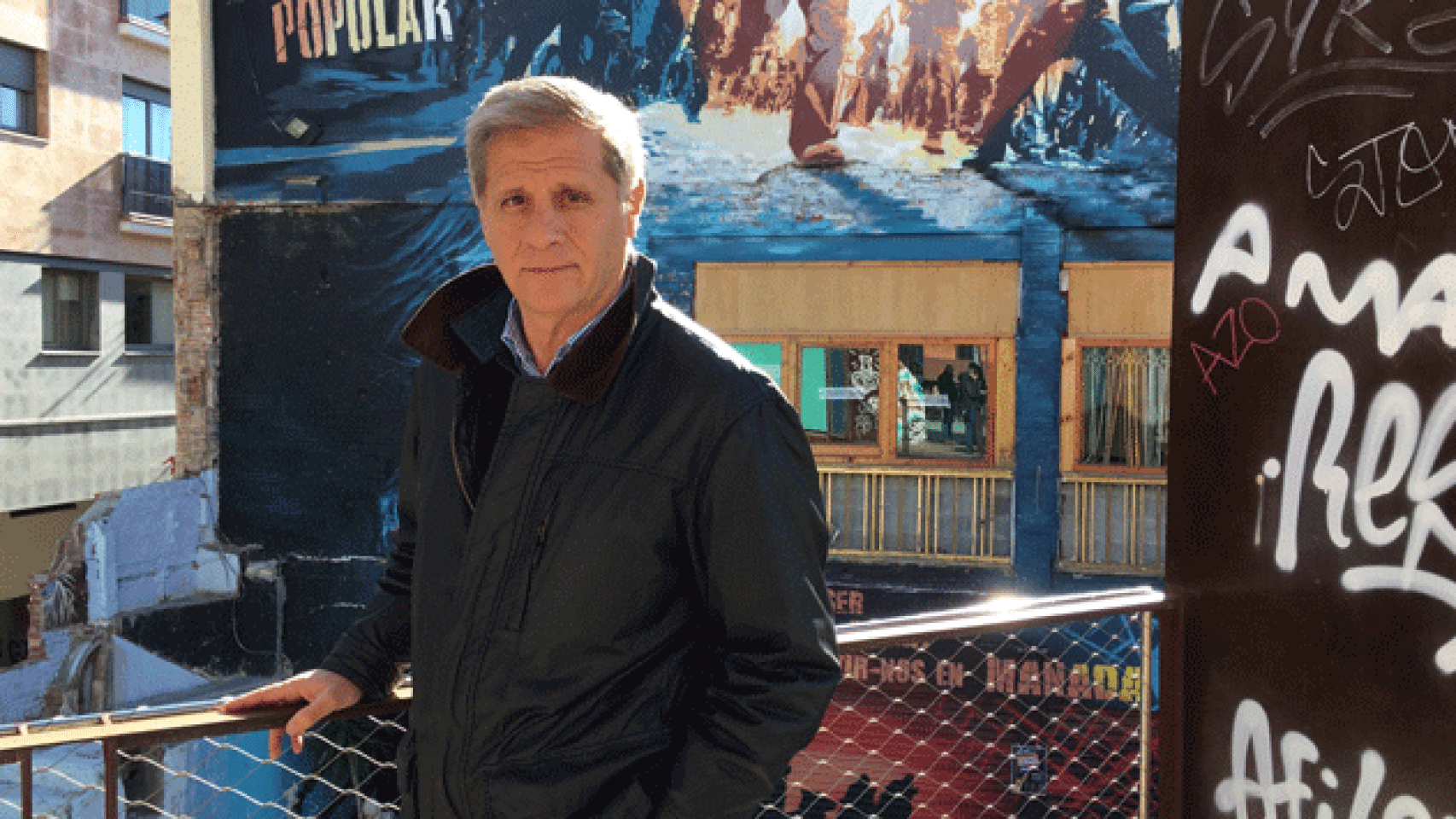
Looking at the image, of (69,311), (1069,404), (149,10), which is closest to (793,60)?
(1069,404)

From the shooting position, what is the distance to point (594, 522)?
1.42 m

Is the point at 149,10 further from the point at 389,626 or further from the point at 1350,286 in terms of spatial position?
the point at 1350,286

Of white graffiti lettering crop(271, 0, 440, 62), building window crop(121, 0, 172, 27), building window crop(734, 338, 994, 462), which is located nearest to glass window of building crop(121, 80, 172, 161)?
building window crop(121, 0, 172, 27)

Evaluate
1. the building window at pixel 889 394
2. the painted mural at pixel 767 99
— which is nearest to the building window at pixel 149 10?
the painted mural at pixel 767 99

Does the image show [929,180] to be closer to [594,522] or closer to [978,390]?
[978,390]

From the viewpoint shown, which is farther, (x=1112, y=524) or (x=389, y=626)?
(x=1112, y=524)

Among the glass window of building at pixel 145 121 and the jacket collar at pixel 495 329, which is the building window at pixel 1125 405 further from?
the glass window of building at pixel 145 121

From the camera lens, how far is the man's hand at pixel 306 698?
1.74m

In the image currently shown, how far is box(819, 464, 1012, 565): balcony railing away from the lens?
9.11m

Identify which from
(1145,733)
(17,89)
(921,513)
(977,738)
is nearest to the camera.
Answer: (1145,733)

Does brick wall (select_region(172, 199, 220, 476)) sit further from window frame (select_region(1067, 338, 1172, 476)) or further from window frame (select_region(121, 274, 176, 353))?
window frame (select_region(121, 274, 176, 353))

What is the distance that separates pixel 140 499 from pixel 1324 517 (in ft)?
34.2

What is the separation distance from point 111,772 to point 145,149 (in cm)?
1953

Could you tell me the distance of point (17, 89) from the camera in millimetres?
16188
